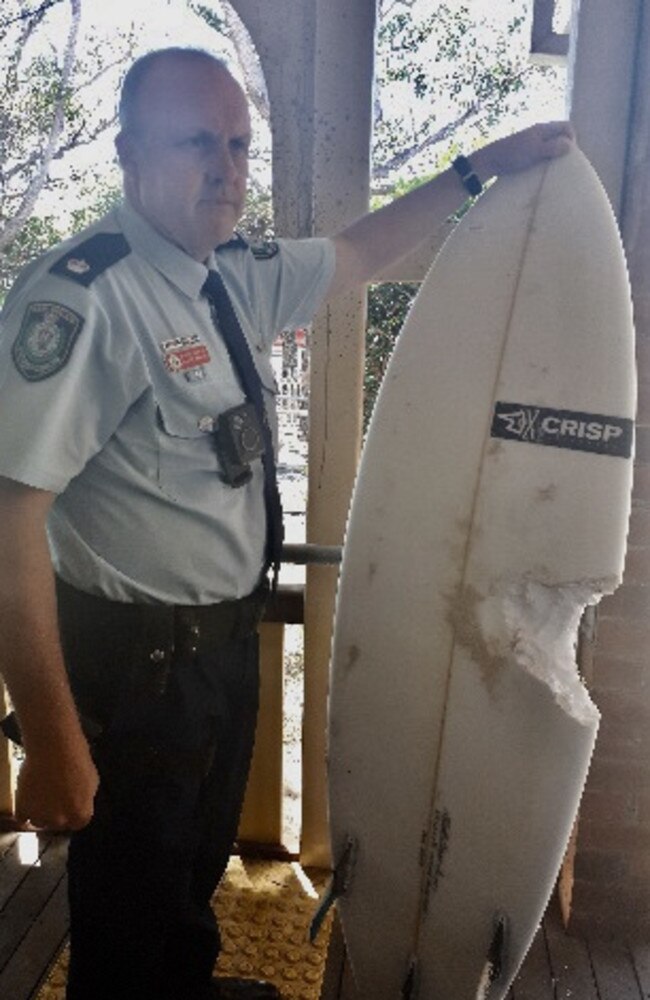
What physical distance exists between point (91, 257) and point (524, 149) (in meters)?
0.92

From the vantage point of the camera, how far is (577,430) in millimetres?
1598

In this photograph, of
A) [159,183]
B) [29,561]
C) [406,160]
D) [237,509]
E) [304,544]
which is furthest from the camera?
[406,160]

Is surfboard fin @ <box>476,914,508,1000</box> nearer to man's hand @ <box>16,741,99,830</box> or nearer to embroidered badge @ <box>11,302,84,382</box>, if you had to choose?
man's hand @ <box>16,741,99,830</box>

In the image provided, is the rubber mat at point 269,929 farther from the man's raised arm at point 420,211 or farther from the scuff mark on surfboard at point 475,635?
the man's raised arm at point 420,211

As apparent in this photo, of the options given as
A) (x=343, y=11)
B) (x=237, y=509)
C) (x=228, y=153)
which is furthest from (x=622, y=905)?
(x=343, y=11)

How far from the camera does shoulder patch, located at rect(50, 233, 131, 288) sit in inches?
53.7

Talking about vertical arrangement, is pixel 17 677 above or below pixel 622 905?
above

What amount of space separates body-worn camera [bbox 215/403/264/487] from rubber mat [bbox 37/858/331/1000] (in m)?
1.30

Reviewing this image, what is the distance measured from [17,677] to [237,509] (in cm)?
50

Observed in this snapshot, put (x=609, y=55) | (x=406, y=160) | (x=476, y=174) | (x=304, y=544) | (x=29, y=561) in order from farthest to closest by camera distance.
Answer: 1. (x=406, y=160)
2. (x=304, y=544)
3. (x=609, y=55)
4. (x=476, y=174)
5. (x=29, y=561)

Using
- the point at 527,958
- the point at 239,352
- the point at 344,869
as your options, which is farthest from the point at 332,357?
the point at 527,958

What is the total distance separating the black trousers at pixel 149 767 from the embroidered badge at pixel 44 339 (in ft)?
1.43

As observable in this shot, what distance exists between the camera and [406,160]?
9352mm

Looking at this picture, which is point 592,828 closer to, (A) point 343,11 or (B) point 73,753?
(B) point 73,753
